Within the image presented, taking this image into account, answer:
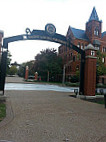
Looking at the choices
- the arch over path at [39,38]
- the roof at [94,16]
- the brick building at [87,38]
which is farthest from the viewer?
the roof at [94,16]

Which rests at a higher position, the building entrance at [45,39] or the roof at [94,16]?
the roof at [94,16]

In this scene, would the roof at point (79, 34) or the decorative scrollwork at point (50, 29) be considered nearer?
the decorative scrollwork at point (50, 29)

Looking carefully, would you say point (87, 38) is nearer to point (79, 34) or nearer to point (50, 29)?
point (79, 34)

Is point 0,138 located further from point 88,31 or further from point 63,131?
point 88,31

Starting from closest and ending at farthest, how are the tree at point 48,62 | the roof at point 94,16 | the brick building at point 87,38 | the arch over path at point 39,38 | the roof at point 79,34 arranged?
the arch over path at point 39,38
the tree at point 48,62
the brick building at point 87,38
the roof at point 79,34
the roof at point 94,16

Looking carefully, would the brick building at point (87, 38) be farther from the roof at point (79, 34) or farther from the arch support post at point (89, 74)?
the arch support post at point (89, 74)

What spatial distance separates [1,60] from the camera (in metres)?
10.3

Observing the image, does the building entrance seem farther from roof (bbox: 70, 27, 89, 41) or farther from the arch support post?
roof (bbox: 70, 27, 89, 41)

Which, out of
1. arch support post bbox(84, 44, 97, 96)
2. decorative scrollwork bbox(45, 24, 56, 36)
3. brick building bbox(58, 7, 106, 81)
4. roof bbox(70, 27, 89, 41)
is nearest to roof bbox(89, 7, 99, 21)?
brick building bbox(58, 7, 106, 81)

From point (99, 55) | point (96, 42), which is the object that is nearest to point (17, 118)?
→ point (99, 55)

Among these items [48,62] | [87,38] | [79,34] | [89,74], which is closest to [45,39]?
[89,74]

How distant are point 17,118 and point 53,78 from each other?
4493 centimetres

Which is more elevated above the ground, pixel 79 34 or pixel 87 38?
pixel 79 34

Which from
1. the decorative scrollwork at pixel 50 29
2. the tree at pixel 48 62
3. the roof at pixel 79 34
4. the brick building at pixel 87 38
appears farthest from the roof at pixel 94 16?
the decorative scrollwork at pixel 50 29
